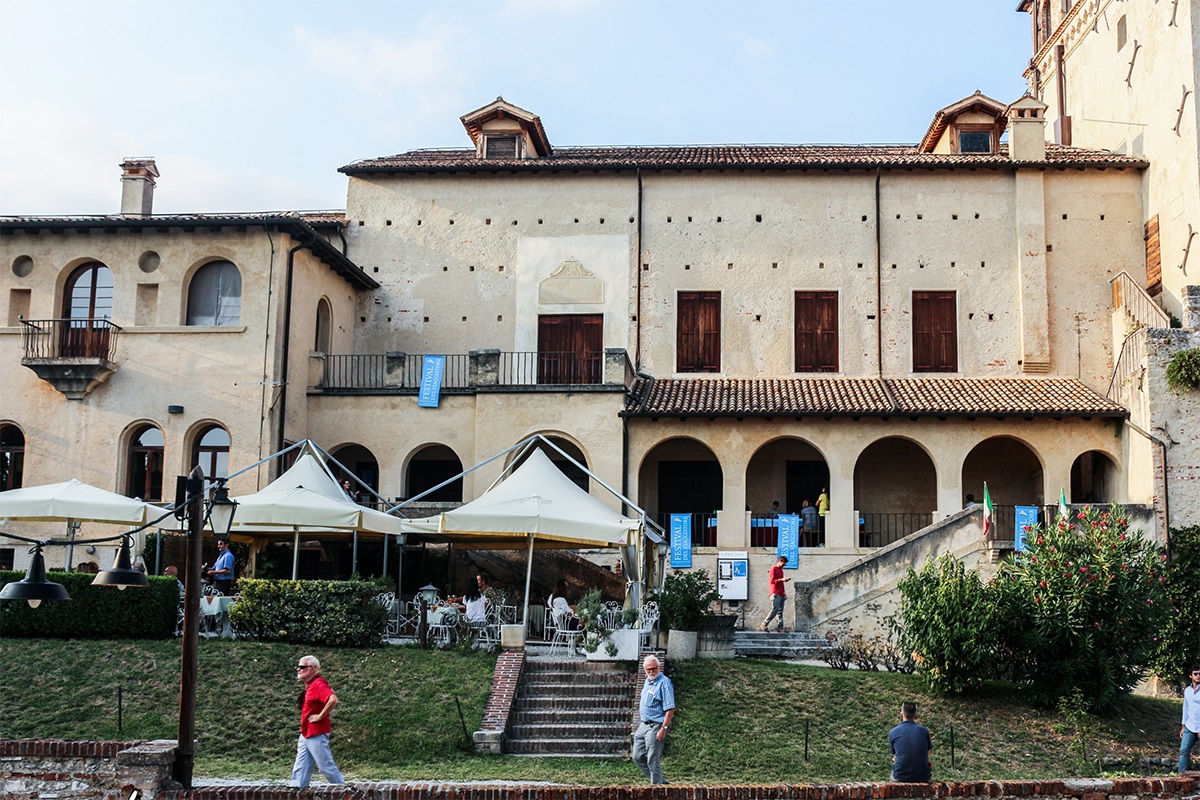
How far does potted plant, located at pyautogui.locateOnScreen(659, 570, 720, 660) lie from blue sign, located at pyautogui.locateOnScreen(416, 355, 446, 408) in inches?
414

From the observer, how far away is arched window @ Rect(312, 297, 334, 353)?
31.7 metres

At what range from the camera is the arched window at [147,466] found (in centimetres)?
2906

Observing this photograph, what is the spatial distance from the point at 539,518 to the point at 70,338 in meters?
13.9

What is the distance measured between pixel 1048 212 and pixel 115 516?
22.6m

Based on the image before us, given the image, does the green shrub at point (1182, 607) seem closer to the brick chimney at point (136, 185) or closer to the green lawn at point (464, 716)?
the green lawn at point (464, 716)

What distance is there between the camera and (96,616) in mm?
21078

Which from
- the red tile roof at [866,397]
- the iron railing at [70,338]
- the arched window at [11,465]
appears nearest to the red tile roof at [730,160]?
the red tile roof at [866,397]

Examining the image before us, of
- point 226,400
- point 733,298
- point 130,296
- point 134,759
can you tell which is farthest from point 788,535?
point 134,759

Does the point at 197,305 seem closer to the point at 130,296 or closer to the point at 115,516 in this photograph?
the point at 130,296

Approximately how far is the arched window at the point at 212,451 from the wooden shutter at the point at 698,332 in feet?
35.6

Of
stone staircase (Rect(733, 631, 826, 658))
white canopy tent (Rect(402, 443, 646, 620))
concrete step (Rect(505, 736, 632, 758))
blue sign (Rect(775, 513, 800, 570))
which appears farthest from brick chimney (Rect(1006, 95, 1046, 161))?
concrete step (Rect(505, 736, 632, 758))

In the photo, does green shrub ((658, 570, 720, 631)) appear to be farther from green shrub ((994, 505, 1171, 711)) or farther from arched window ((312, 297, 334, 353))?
arched window ((312, 297, 334, 353))

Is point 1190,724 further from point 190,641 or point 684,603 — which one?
point 190,641

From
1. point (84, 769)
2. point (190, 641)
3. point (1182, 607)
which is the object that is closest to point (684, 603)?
point (190, 641)
